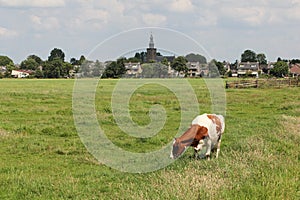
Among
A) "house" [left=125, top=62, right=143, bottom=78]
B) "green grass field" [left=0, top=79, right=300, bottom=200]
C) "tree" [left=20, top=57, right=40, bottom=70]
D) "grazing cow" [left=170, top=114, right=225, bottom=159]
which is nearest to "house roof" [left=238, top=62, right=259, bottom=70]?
"tree" [left=20, top=57, right=40, bottom=70]

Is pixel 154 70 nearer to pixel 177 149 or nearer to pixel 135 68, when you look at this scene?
pixel 135 68

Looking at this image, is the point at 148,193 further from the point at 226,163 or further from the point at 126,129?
→ the point at 126,129

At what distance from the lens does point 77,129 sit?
1730cm

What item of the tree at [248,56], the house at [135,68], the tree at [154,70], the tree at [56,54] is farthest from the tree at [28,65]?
the house at [135,68]

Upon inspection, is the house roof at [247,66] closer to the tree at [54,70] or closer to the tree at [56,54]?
the tree at [56,54]

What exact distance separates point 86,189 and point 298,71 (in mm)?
133358

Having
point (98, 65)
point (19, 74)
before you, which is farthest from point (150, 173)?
point (19, 74)

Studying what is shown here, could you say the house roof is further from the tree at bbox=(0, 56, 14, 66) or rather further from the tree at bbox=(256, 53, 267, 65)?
the tree at bbox=(0, 56, 14, 66)

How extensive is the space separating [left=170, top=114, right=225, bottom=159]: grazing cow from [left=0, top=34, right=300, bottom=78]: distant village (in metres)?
3.66

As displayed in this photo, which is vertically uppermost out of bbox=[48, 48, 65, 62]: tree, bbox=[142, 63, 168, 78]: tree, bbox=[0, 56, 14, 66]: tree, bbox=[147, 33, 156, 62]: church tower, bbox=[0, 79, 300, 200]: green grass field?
bbox=[48, 48, 65, 62]: tree

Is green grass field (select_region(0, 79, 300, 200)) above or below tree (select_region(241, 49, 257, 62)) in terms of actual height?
below

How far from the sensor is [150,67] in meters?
17.5

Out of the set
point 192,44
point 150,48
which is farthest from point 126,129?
point 192,44

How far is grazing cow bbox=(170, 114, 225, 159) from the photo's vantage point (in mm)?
10367
